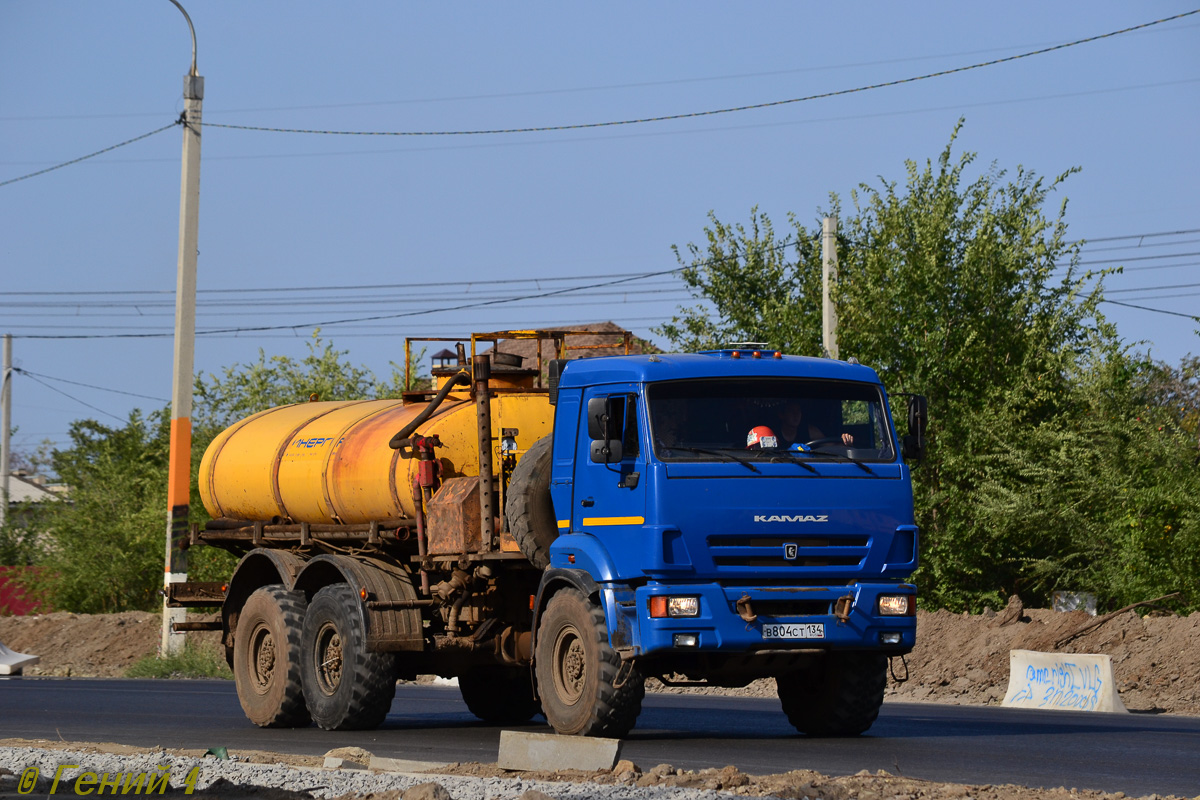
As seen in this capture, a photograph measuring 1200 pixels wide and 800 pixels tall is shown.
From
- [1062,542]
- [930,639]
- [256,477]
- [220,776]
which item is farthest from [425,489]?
[1062,542]

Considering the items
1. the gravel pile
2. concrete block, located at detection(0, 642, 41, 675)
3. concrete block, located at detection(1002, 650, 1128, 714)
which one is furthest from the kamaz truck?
concrete block, located at detection(0, 642, 41, 675)

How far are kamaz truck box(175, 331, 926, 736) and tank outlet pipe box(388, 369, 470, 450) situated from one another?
3cm

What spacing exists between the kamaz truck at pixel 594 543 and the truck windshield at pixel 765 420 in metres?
0.02

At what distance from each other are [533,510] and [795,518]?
234 centimetres

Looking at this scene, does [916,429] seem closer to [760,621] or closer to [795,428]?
[795,428]

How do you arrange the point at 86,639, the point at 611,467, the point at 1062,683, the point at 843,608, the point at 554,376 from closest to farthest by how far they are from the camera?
the point at 843,608 → the point at 611,467 → the point at 554,376 → the point at 1062,683 → the point at 86,639

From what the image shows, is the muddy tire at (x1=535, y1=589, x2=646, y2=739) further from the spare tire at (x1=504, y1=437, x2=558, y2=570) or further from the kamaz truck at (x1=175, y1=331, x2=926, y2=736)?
the spare tire at (x1=504, y1=437, x2=558, y2=570)

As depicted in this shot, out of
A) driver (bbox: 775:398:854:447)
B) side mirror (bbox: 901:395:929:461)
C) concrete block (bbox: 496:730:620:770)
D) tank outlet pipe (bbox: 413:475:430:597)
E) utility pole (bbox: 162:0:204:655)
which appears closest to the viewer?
concrete block (bbox: 496:730:620:770)

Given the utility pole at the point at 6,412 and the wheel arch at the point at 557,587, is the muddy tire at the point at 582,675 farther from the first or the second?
the utility pole at the point at 6,412

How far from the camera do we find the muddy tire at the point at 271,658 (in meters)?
15.0

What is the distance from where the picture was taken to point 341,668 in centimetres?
1430

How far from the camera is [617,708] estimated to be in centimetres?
1159

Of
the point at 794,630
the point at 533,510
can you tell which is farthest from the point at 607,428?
the point at 794,630

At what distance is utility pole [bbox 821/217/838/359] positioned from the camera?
26.9 meters
